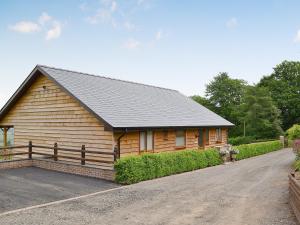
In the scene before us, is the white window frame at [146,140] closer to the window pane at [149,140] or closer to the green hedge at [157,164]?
the window pane at [149,140]

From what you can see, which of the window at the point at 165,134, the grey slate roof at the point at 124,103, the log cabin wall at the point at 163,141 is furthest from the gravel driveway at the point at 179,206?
the window at the point at 165,134

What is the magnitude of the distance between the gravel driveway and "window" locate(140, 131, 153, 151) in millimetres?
5037

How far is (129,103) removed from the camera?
23250 mm

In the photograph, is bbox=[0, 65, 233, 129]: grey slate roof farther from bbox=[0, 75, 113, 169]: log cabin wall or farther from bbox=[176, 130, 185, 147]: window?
bbox=[176, 130, 185, 147]: window

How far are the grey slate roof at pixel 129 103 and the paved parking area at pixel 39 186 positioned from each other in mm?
3698

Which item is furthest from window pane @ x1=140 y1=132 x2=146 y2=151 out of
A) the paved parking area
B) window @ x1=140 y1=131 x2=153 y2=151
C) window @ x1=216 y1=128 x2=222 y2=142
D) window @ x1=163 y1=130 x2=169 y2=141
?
window @ x1=216 y1=128 x2=222 y2=142

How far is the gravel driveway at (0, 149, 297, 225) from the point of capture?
10.1 metres

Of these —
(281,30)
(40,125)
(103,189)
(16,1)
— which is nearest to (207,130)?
(281,30)

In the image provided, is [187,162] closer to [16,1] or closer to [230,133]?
[16,1]

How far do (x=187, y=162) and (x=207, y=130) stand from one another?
948 centimetres

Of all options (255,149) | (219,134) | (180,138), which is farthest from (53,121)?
(255,149)

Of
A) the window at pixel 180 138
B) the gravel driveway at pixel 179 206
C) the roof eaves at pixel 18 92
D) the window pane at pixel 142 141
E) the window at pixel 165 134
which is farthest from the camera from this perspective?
the window at pixel 180 138

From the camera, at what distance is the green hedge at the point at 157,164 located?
16109 mm

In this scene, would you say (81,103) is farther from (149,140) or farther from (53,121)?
(149,140)
